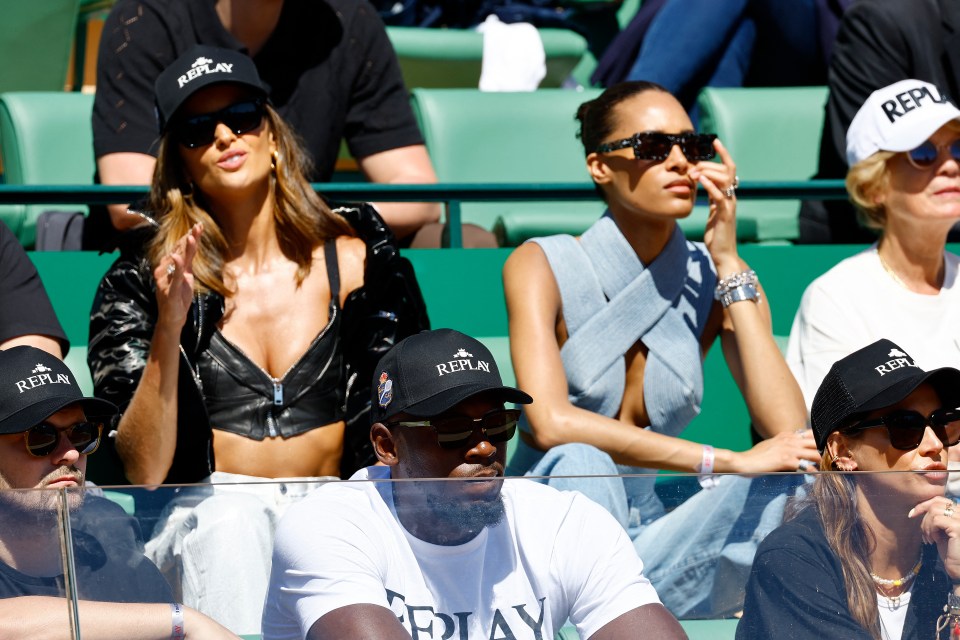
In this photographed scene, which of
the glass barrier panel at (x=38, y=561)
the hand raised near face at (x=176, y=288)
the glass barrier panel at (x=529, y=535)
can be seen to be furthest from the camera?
the hand raised near face at (x=176, y=288)

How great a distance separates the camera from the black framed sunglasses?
3.29 m

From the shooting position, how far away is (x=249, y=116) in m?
3.18

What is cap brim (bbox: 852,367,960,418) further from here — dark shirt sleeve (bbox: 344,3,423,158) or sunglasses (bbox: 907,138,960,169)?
dark shirt sleeve (bbox: 344,3,423,158)

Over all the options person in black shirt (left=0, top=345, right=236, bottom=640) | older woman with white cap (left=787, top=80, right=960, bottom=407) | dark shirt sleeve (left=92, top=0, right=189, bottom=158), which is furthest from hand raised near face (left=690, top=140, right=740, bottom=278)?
person in black shirt (left=0, top=345, right=236, bottom=640)

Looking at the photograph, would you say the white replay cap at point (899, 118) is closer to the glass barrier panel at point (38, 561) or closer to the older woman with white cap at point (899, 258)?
the older woman with white cap at point (899, 258)

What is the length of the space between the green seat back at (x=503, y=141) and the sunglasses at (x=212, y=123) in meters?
1.31

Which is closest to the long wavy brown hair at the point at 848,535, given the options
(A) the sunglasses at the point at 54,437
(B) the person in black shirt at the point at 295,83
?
(A) the sunglasses at the point at 54,437

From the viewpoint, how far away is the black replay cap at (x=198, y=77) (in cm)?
312

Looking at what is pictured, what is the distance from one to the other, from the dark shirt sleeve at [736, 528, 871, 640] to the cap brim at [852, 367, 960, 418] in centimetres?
53

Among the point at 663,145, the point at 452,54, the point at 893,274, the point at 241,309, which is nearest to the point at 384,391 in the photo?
the point at 241,309

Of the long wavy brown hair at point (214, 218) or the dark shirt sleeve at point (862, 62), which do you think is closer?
the long wavy brown hair at point (214, 218)

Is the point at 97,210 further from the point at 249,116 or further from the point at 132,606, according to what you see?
the point at 132,606

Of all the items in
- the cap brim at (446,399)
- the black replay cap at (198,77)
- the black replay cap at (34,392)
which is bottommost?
the black replay cap at (34,392)

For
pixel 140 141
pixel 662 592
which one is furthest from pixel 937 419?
pixel 140 141
